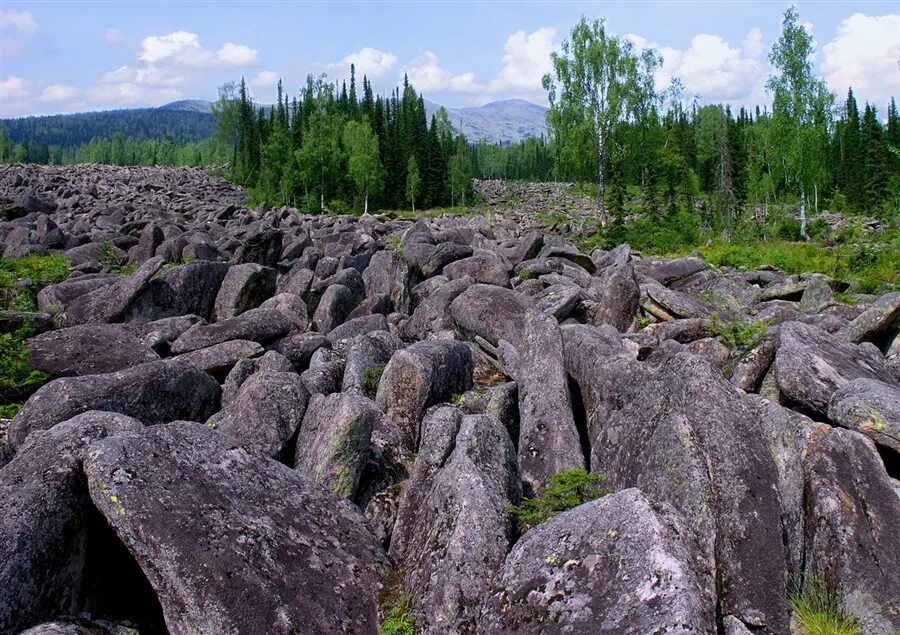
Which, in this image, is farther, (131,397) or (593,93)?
(593,93)

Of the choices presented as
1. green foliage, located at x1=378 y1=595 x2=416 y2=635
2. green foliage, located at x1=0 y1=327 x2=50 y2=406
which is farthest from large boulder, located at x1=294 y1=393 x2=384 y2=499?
green foliage, located at x1=0 y1=327 x2=50 y2=406

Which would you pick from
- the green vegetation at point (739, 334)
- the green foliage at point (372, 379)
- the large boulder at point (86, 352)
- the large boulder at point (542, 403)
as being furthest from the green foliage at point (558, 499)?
the large boulder at point (86, 352)

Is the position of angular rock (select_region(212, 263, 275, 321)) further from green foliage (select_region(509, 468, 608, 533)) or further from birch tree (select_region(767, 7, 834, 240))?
birch tree (select_region(767, 7, 834, 240))

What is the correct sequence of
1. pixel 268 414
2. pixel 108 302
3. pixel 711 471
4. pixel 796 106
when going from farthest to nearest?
pixel 796 106, pixel 108 302, pixel 268 414, pixel 711 471

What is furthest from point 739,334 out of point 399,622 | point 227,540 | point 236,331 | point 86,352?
point 86,352

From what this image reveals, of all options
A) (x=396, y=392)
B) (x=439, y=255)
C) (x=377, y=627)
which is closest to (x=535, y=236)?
(x=439, y=255)

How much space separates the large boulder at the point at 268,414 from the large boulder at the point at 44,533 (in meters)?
2.75

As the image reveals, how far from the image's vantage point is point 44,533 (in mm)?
5668

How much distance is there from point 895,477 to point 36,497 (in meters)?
8.89

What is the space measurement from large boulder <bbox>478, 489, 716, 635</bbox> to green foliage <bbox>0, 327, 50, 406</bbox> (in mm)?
10205

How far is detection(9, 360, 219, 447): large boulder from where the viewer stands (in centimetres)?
918

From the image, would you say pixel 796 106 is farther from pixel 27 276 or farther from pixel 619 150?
pixel 27 276

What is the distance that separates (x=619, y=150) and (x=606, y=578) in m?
54.3

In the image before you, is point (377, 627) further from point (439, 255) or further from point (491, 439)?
point (439, 255)
